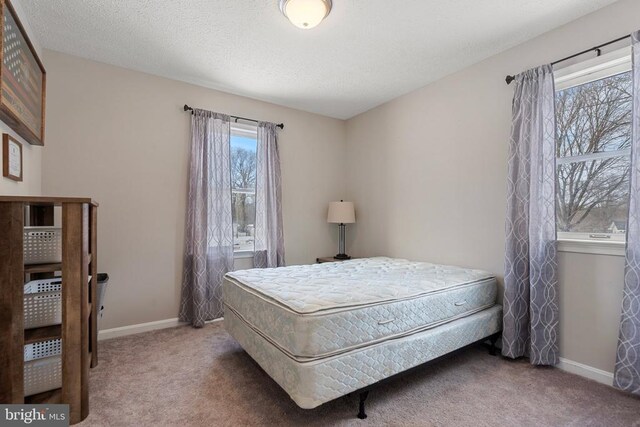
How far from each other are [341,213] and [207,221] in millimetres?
1694

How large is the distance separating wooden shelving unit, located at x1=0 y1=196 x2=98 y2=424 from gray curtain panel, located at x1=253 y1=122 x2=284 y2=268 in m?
2.00

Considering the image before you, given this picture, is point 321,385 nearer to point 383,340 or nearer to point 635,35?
point 383,340

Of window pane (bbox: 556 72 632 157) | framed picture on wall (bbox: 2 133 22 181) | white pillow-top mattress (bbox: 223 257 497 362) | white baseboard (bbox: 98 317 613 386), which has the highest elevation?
window pane (bbox: 556 72 632 157)

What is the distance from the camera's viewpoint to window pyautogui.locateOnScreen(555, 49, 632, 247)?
6.70 feet

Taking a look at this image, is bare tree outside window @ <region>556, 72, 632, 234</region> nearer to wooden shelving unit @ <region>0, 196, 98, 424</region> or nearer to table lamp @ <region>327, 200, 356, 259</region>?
table lamp @ <region>327, 200, 356, 259</region>


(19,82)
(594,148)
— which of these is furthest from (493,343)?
(19,82)

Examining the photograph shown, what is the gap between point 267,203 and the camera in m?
3.59

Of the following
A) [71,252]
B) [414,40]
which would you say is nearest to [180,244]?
[71,252]

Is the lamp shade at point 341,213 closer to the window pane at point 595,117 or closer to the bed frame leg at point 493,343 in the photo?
the bed frame leg at point 493,343

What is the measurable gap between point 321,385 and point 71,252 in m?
1.52

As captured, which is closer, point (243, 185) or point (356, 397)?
point (356, 397)

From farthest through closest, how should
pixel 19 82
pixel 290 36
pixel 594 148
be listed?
pixel 290 36, pixel 594 148, pixel 19 82

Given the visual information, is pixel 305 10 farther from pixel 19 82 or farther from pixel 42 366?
pixel 42 366

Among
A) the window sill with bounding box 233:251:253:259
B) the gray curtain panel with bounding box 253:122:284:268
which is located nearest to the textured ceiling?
the gray curtain panel with bounding box 253:122:284:268
